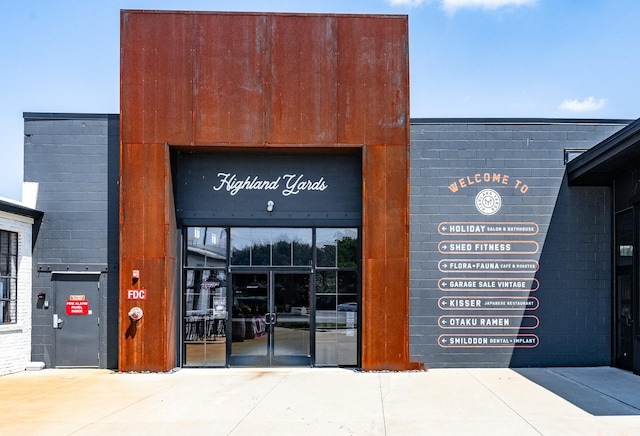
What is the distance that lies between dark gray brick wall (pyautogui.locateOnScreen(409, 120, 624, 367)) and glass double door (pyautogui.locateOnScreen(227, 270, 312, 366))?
233 cm

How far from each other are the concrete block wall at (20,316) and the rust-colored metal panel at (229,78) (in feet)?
13.5

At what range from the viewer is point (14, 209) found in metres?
11.5

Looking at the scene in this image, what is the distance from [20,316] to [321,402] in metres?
7.03

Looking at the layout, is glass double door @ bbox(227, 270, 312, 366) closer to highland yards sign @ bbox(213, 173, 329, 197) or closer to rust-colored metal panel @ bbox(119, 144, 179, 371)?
rust-colored metal panel @ bbox(119, 144, 179, 371)

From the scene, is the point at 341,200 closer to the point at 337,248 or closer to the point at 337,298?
the point at 337,248

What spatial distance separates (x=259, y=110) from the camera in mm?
11930

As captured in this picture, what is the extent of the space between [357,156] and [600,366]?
22.2ft

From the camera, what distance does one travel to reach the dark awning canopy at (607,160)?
1008cm

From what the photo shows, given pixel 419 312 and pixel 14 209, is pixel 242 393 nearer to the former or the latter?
pixel 419 312

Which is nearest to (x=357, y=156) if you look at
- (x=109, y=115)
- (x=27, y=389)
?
(x=109, y=115)

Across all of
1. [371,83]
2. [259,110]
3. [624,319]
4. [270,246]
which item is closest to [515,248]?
[624,319]

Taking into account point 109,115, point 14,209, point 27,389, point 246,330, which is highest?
→ point 109,115

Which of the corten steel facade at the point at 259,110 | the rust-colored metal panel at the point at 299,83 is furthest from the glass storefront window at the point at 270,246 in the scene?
the rust-colored metal panel at the point at 299,83

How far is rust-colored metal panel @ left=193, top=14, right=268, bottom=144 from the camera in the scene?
11906 mm
